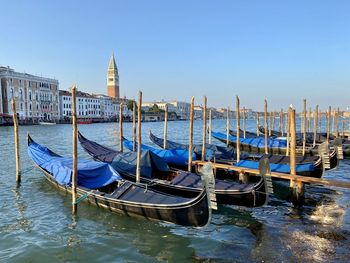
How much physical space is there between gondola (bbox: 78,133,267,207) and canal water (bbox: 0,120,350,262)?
1.06ft

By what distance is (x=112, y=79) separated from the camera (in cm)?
9244

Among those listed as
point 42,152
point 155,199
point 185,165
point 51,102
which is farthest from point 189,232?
point 51,102

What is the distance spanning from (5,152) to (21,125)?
110 feet

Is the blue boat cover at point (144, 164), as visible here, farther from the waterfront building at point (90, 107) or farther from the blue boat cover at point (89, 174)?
the waterfront building at point (90, 107)

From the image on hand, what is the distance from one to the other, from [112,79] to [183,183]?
3462 inches

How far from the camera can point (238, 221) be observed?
643cm

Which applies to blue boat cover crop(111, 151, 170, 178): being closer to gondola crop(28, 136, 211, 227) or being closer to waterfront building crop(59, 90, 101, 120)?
gondola crop(28, 136, 211, 227)

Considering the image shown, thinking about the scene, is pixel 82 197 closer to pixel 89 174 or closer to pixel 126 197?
pixel 126 197

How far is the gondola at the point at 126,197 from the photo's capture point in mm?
5449

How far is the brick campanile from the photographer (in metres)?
92.4

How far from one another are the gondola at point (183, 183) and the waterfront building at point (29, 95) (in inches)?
1745

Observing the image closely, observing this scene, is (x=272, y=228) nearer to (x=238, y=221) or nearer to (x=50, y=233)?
(x=238, y=221)

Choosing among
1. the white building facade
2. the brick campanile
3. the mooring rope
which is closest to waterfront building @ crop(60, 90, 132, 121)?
the brick campanile

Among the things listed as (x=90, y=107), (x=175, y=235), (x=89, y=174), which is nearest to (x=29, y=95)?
(x=90, y=107)
